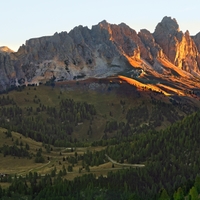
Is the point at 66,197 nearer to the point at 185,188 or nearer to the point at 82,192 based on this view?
the point at 82,192

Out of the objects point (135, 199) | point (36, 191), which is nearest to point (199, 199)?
point (135, 199)

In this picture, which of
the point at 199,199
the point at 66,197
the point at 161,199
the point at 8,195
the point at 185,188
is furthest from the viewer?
the point at 8,195

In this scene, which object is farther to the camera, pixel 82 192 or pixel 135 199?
pixel 82 192

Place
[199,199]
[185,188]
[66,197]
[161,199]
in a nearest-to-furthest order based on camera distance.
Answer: [199,199] → [161,199] → [185,188] → [66,197]

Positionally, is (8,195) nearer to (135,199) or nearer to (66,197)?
(66,197)

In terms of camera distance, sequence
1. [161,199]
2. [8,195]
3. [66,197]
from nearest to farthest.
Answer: [161,199] < [66,197] < [8,195]

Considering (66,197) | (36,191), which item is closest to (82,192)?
(66,197)

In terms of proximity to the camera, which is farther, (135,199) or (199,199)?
(135,199)

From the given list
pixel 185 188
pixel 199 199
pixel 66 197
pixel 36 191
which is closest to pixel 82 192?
pixel 66 197

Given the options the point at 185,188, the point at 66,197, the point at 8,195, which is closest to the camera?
the point at 185,188

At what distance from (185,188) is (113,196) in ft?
139

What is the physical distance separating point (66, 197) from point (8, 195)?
31.8 m

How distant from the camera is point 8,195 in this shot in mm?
191125

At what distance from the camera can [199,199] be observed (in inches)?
4973
